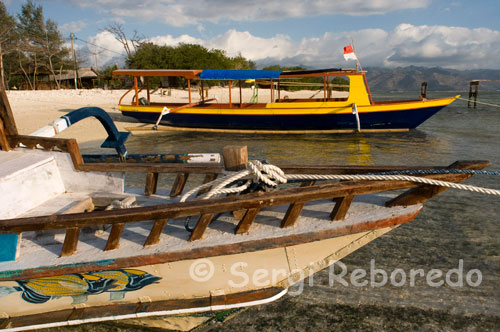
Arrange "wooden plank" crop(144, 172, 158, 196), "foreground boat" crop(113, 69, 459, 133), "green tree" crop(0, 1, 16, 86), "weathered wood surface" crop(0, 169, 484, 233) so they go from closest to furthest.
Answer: "weathered wood surface" crop(0, 169, 484, 233)
"wooden plank" crop(144, 172, 158, 196)
"foreground boat" crop(113, 69, 459, 133)
"green tree" crop(0, 1, 16, 86)

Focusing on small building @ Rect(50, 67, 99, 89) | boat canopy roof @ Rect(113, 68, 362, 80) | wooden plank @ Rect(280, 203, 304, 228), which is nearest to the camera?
wooden plank @ Rect(280, 203, 304, 228)

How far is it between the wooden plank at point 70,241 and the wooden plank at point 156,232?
0.55 metres

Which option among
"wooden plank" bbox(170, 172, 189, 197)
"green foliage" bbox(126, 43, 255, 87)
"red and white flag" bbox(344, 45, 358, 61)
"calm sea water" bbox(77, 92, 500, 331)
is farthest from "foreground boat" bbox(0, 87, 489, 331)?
"green foliage" bbox(126, 43, 255, 87)

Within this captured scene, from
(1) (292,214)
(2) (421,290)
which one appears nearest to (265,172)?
(1) (292,214)

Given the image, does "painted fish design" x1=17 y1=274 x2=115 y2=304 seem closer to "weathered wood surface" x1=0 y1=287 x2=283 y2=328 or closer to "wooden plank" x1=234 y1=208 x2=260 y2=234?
"weathered wood surface" x1=0 y1=287 x2=283 y2=328

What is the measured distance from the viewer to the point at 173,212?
262 cm

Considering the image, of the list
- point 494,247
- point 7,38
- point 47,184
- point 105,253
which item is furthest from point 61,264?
point 7,38

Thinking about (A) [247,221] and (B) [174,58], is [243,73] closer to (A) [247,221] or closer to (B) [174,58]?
(A) [247,221]

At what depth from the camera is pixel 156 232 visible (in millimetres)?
2748

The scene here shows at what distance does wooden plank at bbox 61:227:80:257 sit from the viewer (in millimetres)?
2691

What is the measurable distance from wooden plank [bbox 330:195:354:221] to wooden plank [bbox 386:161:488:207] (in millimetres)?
456

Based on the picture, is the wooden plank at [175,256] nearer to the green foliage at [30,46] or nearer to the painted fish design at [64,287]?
the painted fish design at [64,287]

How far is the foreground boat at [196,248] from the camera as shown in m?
2.67

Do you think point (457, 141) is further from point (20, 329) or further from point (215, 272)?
point (20, 329)
